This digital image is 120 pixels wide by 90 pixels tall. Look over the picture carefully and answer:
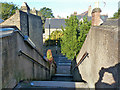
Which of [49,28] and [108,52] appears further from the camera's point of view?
[49,28]

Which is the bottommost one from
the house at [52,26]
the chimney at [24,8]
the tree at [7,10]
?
the chimney at [24,8]

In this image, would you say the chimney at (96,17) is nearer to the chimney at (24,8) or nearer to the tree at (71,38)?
the tree at (71,38)

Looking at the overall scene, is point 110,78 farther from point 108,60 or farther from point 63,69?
point 63,69

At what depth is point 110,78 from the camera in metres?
2.50

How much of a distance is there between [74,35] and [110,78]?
23.8 ft

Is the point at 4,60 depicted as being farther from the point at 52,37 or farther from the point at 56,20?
the point at 56,20

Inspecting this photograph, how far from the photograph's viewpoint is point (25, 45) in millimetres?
4242

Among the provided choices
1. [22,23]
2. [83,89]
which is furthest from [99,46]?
[22,23]

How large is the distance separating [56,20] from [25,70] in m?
25.0

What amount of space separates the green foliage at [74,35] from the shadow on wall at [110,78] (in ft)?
21.3

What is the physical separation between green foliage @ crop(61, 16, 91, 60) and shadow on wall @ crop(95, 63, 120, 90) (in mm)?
6493

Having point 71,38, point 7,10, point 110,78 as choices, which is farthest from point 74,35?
point 7,10

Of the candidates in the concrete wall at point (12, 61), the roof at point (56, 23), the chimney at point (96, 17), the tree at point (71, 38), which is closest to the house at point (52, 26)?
the roof at point (56, 23)

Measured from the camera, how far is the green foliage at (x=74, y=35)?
9.35 meters
